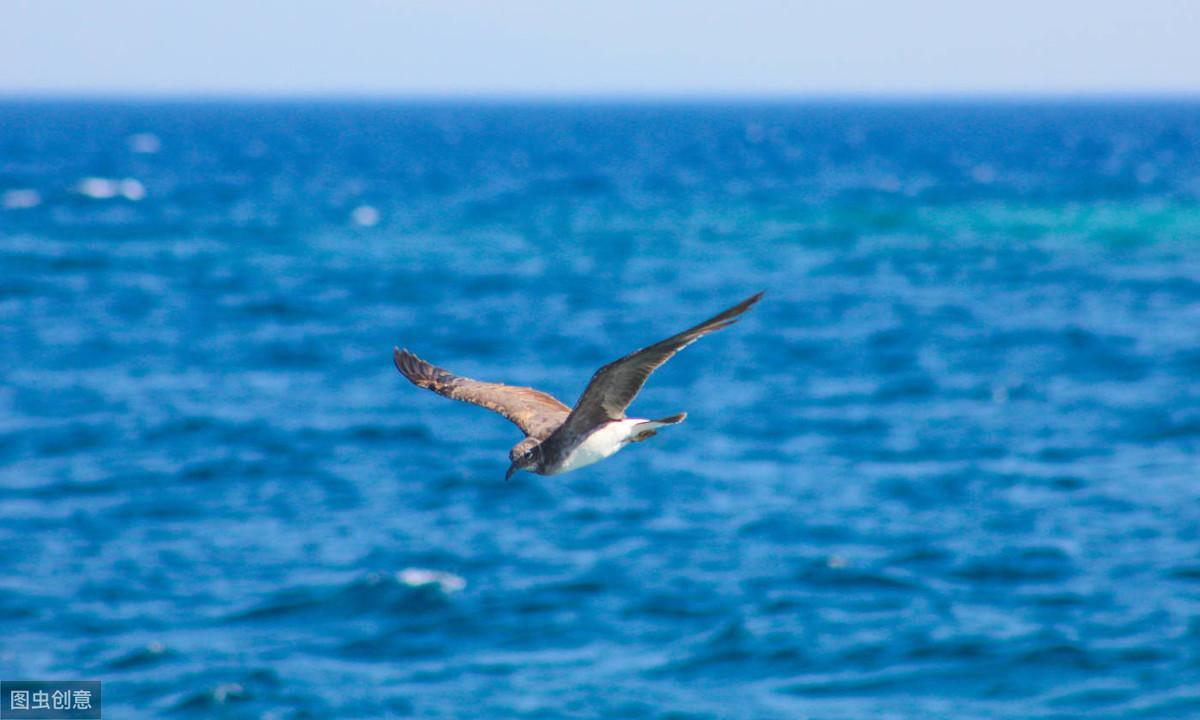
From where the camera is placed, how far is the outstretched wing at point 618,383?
8945 mm

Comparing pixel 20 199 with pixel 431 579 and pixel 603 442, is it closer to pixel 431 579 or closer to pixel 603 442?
pixel 431 579

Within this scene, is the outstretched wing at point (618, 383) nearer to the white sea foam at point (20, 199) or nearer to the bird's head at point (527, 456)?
the bird's head at point (527, 456)

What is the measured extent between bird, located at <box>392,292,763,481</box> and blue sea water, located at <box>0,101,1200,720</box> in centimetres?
1010

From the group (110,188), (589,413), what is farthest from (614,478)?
(110,188)

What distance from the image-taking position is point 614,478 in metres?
32.7

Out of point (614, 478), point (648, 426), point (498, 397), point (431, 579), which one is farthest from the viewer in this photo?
point (614, 478)

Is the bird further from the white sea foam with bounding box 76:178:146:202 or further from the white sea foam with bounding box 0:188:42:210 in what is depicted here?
the white sea foam with bounding box 76:178:146:202

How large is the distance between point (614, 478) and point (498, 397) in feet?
68.6

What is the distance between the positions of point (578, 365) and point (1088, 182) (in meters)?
61.0

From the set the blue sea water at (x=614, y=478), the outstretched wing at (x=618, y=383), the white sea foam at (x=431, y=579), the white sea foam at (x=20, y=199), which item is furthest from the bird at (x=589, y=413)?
the white sea foam at (x=20, y=199)

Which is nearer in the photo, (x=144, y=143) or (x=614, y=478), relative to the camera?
(x=614, y=478)

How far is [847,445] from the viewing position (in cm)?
3469

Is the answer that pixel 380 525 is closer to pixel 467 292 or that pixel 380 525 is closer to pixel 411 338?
pixel 411 338

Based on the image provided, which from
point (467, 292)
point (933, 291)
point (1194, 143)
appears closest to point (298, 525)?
point (467, 292)
